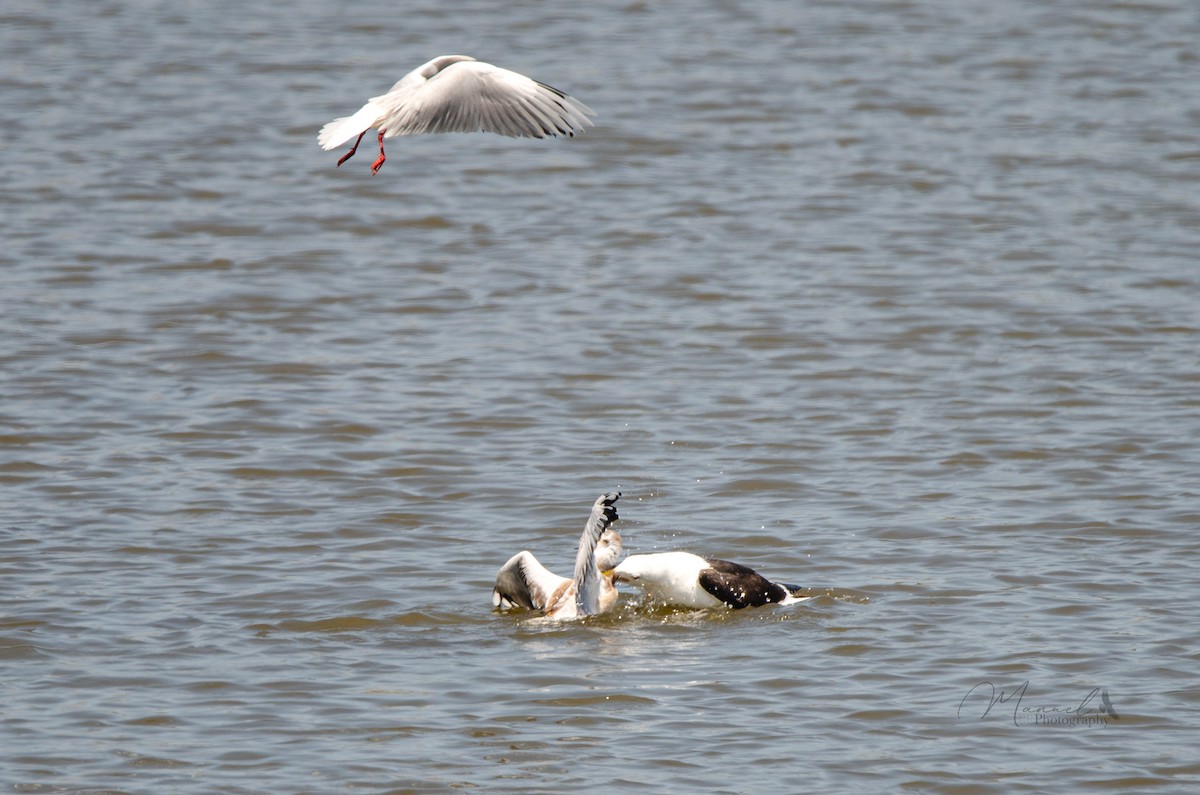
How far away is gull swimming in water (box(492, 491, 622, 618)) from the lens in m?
7.34

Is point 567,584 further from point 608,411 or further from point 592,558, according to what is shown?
point 608,411

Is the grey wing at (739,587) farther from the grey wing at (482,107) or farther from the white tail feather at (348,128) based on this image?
the white tail feather at (348,128)

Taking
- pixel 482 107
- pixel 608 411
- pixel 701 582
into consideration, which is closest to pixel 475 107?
pixel 482 107

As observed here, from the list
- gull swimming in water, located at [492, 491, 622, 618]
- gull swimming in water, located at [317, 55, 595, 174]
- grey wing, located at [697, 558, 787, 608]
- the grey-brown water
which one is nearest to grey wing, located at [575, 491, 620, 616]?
gull swimming in water, located at [492, 491, 622, 618]

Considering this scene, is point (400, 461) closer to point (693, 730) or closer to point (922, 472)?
point (922, 472)

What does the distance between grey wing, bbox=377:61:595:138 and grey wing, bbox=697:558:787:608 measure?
205 cm

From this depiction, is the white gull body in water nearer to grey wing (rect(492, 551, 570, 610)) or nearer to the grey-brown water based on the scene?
the grey-brown water

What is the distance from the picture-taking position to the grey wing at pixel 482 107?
23.7ft

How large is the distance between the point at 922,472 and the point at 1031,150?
787 cm

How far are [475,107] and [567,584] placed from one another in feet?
6.98

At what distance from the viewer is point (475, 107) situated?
741 cm

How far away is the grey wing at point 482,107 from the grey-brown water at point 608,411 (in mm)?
2125

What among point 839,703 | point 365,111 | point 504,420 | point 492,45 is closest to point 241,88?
point 492,45

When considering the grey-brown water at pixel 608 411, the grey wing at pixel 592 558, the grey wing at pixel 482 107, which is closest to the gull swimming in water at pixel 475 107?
the grey wing at pixel 482 107
